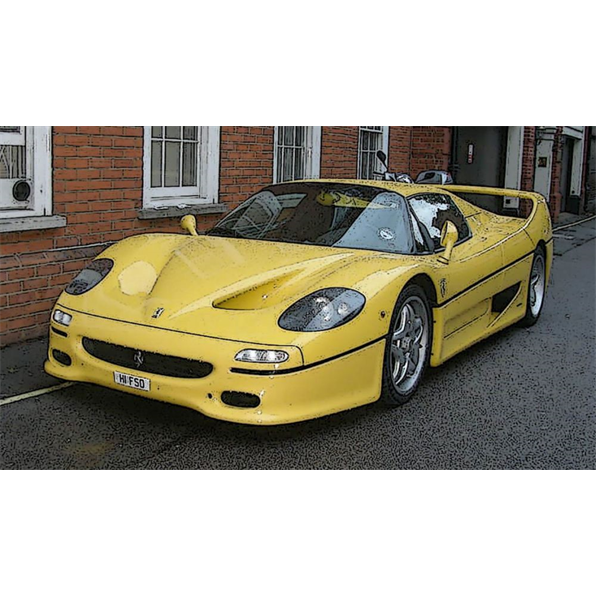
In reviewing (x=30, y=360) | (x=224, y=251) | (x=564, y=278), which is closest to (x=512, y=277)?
(x=224, y=251)

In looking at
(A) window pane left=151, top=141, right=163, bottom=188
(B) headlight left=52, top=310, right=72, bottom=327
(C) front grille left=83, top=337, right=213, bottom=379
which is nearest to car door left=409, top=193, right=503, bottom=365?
(C) front grille left=83, top=337, right=213, bottom=379

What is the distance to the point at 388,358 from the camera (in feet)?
15.3

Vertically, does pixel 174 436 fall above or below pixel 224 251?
below

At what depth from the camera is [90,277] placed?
16.0 feet

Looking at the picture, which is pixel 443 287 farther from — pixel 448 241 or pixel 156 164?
pixel 156 164

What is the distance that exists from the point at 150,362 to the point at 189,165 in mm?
4109

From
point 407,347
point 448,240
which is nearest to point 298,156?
point 448,240

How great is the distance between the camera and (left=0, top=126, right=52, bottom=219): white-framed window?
236 inches

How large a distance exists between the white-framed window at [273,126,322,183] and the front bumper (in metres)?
5.07

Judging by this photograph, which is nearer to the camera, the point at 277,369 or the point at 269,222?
the point at 277,369
